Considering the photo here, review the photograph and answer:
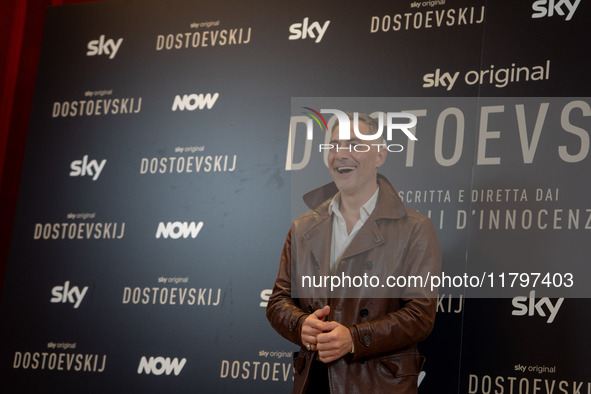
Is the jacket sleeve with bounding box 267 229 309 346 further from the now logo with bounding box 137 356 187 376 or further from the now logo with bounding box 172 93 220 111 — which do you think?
the now logo with bounding box 172 93 220 111

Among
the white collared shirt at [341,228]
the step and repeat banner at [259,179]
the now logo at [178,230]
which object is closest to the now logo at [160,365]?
the step and repeat banner at [259,179]

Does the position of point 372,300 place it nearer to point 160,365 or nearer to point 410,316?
point 410,316

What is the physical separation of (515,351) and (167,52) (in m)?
2.57

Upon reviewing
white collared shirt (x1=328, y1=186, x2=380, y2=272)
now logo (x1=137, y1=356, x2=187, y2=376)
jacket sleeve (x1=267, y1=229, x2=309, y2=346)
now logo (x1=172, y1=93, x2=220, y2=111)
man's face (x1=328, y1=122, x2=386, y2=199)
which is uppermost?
now logo (x1=172, y1=93, x2=220, y2=111)

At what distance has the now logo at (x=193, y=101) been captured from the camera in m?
4.18

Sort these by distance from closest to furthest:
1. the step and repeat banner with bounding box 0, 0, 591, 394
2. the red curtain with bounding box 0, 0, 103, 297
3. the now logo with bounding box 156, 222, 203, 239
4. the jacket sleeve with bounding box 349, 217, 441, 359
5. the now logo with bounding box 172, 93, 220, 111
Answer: the jacket sleeve with bounding box 349, 217, 441, 359, the step and repeat banner with bounding box 0, 0, 591, 394, the now logo with bounding box 156, 222, 203, 239, the now logo with bounding box 172, 93, 220, 111, the red curtain with bounding box 0, 0, 103, 297

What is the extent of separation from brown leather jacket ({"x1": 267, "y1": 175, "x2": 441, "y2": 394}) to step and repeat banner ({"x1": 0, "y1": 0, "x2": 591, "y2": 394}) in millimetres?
556

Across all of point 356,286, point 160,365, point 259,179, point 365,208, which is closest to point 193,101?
point 259,179

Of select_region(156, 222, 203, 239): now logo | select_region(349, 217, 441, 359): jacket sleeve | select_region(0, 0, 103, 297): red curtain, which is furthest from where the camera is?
select_region(0, 0, 103, 297): red curtain

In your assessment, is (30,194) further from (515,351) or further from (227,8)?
(515,351)

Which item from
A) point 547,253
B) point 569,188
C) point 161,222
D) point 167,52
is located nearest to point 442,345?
point 547,253

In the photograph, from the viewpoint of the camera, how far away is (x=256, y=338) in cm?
372

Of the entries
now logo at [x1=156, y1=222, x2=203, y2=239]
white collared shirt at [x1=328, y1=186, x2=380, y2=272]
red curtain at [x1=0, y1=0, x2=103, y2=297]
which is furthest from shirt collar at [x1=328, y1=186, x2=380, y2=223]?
red curtain at [x1=0, y1=0, x2=103, y2=297]

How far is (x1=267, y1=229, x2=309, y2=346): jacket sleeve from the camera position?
2.73 meters
